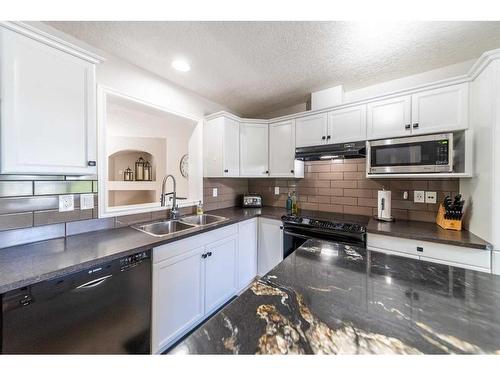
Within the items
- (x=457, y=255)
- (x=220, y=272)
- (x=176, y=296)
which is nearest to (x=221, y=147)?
(x=220, y=272)

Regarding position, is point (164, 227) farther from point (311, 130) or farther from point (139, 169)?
point (139, 169)

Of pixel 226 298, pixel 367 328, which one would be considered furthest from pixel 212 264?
pixel 367 328

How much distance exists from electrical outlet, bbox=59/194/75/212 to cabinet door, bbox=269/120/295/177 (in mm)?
2130

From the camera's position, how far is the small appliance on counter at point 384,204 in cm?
214

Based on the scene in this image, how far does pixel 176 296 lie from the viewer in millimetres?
1596

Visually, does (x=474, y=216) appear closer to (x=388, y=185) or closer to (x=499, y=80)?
(x=388, y=185)

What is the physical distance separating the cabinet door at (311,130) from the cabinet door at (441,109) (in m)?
0.83

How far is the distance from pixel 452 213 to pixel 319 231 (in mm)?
1126

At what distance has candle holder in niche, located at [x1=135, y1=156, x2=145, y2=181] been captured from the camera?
552 centimetres

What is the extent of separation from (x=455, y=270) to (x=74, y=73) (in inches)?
93.2

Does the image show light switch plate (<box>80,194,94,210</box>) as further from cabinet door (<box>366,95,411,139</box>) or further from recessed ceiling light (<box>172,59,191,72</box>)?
cabinet door (<box>366,95,411,139</box>)

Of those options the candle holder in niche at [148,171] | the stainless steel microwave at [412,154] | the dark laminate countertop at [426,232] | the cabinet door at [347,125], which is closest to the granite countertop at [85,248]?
the dark laminate countertop at [426,232]

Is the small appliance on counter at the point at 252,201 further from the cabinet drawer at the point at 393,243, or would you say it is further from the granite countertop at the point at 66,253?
the cabinet drawer at the point at 393,243

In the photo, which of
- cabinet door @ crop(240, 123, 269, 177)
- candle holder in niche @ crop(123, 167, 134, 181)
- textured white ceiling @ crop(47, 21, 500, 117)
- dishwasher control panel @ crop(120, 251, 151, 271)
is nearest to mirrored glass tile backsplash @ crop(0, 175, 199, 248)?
dishwasher control panel @ crop(120, 251, 151, 271)
